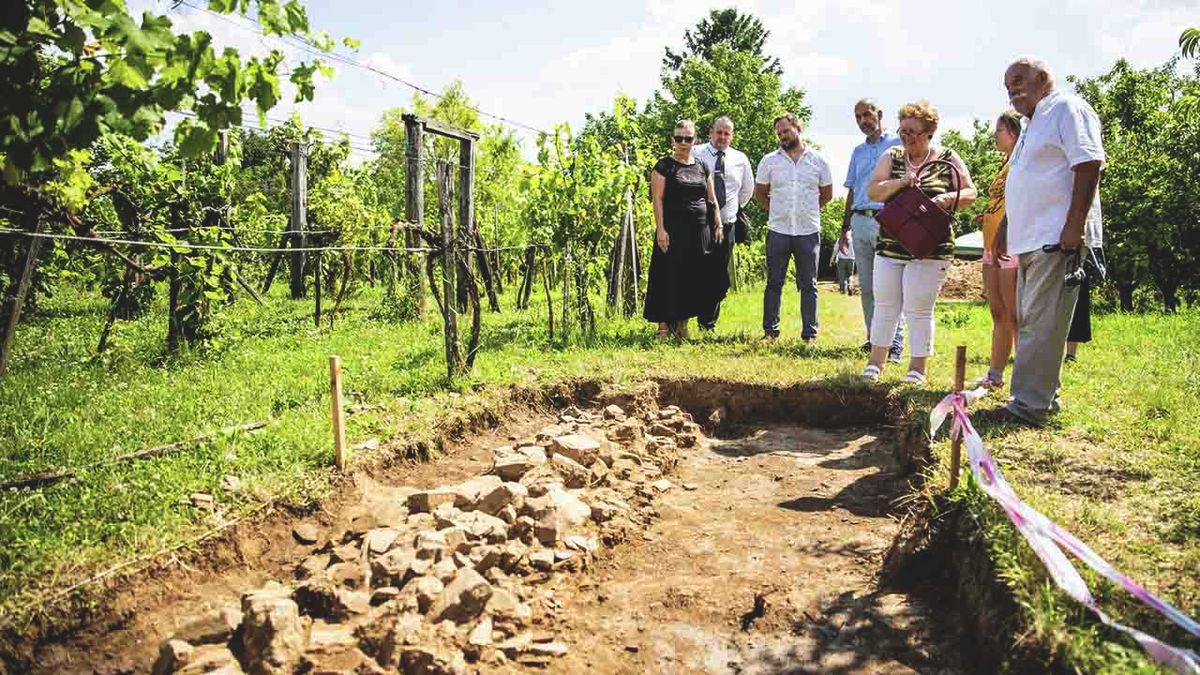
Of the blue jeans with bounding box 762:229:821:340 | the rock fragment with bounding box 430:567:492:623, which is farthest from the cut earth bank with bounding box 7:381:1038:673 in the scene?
the blue jeans with bounding box 762:229:821:340

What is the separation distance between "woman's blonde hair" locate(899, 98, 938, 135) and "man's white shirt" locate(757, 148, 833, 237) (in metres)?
1.73

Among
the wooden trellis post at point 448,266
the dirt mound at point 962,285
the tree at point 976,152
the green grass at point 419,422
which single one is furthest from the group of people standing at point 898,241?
the tree at point 976,152

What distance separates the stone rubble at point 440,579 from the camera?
259 centimetres

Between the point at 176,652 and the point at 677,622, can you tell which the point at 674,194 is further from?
the point at 176,652

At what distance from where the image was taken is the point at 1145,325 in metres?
7.92

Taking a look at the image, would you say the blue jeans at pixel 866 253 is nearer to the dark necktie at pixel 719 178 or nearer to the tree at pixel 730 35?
the dark necktie at pixel 719 178

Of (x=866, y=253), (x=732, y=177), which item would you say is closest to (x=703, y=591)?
(x=866, y=253)

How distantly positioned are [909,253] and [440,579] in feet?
11.8

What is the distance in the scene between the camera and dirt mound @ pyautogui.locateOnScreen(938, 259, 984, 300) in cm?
1681

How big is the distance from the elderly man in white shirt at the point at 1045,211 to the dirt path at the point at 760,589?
3.00ft

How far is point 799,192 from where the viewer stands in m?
6.68

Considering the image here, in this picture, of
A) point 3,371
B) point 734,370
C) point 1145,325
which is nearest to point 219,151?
point 3,371

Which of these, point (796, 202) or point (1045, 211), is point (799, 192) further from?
point (1045, 211)

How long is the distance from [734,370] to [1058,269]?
2.44 m
